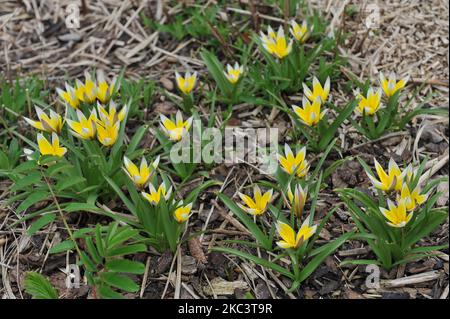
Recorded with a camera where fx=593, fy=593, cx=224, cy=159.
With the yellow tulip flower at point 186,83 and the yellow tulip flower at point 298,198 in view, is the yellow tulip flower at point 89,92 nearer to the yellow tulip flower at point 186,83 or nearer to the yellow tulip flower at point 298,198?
the yellow tulip flower at point 186,83

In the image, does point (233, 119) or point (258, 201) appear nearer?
point (258, 201)

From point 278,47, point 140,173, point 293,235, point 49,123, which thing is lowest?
point 293,235

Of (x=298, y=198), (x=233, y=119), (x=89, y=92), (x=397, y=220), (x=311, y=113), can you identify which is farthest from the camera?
(x=233, y=119)

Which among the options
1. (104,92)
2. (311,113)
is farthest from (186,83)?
(311,113)

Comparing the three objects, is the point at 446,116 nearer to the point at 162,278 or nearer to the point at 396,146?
the point at 396,146

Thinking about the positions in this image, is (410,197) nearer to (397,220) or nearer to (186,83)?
(397,220)
